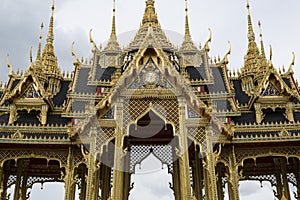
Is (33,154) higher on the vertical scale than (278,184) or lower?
higher

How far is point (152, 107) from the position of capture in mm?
17031

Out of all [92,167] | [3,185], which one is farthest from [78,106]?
[92,167]

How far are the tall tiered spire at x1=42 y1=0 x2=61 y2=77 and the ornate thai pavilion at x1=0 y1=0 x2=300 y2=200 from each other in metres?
0.27

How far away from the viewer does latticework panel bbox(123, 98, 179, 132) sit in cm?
1697

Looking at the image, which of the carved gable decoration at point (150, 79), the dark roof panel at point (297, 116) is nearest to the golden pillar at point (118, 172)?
the carved gable decoration at point (150, 79)

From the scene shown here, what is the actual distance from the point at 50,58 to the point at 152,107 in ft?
44.3

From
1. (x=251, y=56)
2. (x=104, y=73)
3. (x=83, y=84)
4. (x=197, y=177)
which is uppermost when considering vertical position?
(x=251, y=56)

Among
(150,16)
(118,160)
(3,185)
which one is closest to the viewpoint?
(118,160)

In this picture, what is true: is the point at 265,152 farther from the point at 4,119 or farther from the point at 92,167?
the point at 4,119

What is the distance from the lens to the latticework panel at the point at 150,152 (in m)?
21.6

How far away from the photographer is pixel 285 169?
19.8 metres

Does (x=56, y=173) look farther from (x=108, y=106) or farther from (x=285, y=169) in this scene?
(x=285, y=169)

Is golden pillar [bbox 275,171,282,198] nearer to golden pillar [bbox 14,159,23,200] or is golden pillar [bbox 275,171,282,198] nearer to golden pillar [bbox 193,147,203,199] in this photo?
golden pillar [bbox 193,147,203,199]

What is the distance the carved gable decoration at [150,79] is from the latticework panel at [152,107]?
0.70 m
